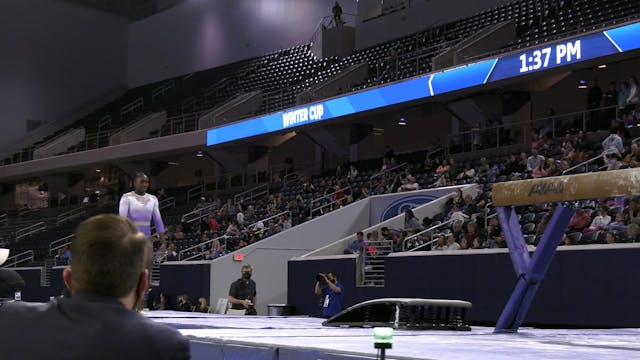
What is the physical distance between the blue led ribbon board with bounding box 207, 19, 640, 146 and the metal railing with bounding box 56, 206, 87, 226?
9.22m

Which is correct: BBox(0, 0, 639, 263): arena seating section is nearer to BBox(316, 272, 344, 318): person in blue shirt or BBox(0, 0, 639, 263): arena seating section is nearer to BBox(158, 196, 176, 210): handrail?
BBox(158, 196, 176, 210): handrail

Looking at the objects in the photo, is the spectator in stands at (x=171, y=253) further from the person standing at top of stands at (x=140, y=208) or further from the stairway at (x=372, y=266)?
the person standing at top of stands at (x=140, y=208)

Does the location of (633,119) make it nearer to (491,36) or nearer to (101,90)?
(491,36)

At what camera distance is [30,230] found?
37188 millimetres

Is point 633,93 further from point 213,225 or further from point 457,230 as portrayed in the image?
point 213,225

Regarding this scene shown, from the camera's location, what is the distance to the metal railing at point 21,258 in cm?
3262

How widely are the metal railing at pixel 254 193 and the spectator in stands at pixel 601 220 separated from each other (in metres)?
15.7

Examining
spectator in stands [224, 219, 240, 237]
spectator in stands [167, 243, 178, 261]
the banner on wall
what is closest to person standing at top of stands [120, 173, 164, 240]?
the banner on wall

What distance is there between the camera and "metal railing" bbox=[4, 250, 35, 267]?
3262cm

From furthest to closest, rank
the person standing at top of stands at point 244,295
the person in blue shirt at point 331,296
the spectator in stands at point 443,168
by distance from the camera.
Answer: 1. the spectator in stands at point 443,168
2. the person standing at top of stands at point 244,295
3. the person in blue shirt at point 331,296

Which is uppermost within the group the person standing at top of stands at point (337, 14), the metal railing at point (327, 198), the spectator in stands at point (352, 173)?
the person standing at top of stands at point (337, 14)

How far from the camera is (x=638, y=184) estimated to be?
24.7ft

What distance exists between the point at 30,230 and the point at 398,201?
2017cm

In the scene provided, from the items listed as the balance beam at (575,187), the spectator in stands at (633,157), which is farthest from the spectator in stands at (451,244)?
the balance beam at (575,187)
